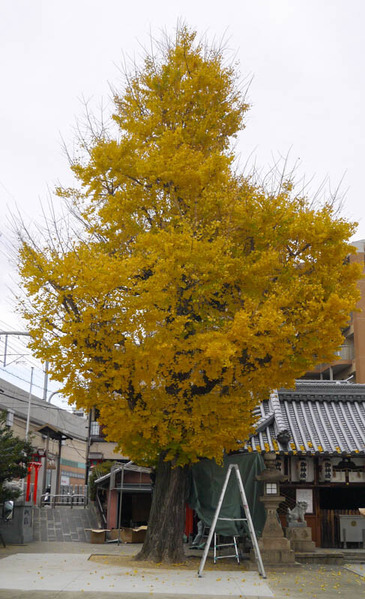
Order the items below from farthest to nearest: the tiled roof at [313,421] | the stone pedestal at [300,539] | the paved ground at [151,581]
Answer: the tiled roof at [313,421], the stone pedestal at [300,539], the paved ground at [151,581]

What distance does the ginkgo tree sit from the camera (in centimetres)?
1276

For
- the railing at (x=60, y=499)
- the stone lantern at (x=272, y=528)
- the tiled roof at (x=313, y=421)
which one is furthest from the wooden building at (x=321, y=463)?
the railing at (x=60, y=499)

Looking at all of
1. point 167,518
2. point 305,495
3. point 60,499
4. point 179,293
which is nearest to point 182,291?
point 179,293

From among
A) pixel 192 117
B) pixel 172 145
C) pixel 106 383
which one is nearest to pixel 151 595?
pixel 106 383

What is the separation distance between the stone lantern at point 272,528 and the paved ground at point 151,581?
1.50ft

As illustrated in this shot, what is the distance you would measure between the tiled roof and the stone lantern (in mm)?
1577

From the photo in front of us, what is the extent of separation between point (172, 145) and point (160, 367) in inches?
217

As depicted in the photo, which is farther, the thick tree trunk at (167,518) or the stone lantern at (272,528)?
the thick tree trunk at (167,518)

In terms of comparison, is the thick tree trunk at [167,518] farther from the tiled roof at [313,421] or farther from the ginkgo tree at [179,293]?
the tiled roof at [313,421]

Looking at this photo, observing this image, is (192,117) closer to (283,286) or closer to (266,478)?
(283,286)

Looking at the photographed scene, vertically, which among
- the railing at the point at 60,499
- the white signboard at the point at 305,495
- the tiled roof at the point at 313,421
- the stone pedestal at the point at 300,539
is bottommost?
the railing at the point at 60,499

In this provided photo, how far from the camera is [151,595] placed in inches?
395

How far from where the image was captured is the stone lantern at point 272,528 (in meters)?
14.3

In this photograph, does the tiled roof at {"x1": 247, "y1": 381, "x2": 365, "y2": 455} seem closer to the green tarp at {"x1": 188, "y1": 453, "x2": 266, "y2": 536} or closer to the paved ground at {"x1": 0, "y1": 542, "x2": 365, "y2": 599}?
the green tarp at {"x1": 188, "y1": 453, "x2": 266, "y2": 536}
